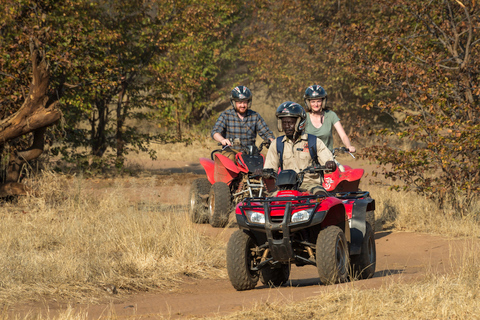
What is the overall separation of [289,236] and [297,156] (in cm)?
118

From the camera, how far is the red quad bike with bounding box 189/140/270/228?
9.97 meters

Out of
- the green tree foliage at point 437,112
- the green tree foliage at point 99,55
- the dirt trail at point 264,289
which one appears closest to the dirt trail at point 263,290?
the dirt trail at point 264,289

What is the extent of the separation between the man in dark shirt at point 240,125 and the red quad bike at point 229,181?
0.63 feet

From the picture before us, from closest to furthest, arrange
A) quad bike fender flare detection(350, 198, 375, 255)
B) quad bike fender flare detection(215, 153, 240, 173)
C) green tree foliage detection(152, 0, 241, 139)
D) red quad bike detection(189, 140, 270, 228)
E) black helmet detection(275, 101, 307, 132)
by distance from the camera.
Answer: black helmet detection(275, 101, 307, 132) → quad bike fender flare detection(350, 198, 375, 255) → red quad bike detection(189, 140, 270, 228) → quad bike fender flare detection(215, 153, 240, 173) → green tree foliage detection(152, 0, 241, 139)

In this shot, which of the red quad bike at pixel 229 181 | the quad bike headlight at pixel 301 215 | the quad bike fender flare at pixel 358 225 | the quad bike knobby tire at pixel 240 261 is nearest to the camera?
the quad bike headlight at pixel 301 215

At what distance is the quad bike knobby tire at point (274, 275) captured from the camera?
6.92 metres

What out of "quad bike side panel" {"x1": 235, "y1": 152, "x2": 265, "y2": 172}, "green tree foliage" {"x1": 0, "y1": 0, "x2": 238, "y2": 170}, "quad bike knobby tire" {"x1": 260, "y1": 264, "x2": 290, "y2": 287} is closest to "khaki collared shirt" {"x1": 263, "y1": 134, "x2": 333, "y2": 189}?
"quad bike knobby tire" {"x1": 260, "y1": 264, "x2": 290, "y2": 287}

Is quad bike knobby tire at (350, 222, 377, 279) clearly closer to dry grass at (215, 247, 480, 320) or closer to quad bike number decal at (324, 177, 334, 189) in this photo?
dry grass at (215, 247, 480, 320)

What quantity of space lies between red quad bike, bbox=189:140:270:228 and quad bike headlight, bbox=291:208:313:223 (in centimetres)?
332

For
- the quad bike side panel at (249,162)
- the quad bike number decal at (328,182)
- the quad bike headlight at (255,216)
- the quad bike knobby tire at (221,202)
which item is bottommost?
the quad bike headlight at (255,216)

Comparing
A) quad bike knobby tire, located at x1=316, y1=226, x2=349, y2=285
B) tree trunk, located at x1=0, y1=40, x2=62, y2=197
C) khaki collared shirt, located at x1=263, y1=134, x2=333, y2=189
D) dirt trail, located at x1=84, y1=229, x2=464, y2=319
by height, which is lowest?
dirt trail, located at x1=84, y1=229, x2=464, y2=319

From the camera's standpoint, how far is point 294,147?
7.04m

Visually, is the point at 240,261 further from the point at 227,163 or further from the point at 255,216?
the point at 227,163

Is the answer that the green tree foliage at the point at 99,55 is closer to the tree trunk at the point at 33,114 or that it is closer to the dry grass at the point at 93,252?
the tree trunk at the point at 33,114
